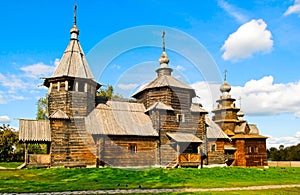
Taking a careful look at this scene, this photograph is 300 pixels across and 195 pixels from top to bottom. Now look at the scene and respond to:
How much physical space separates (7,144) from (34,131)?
19099mm

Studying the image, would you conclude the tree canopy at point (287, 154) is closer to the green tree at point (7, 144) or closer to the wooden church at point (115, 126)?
the wooden church at point (115, 126)

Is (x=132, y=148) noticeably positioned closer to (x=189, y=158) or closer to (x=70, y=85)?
(x=189, y=158)

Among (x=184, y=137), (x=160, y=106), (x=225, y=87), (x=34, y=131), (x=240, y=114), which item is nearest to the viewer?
(x=34, y=131)

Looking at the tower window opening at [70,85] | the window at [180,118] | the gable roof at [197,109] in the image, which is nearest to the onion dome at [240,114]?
the gable roof at [197,109]

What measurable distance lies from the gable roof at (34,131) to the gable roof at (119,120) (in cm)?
358

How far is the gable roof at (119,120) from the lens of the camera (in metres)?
28.2

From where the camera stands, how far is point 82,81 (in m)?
29.2

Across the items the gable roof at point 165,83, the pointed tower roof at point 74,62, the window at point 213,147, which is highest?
the pointed tower roof at point 74,62

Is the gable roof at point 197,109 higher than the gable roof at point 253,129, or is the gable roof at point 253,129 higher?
the gable roof at point 197,109

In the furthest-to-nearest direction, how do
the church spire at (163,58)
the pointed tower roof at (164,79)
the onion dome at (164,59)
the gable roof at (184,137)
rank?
the onion dome at (164,59) → the church spire at (163,58) → the pointed tower roof at (164,79) → the gable roof at (184,137)

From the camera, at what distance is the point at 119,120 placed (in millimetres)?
30078

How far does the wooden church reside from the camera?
1071 inches

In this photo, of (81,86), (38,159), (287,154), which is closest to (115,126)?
(81,86)

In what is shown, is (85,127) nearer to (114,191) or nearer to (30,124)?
(30,124)
